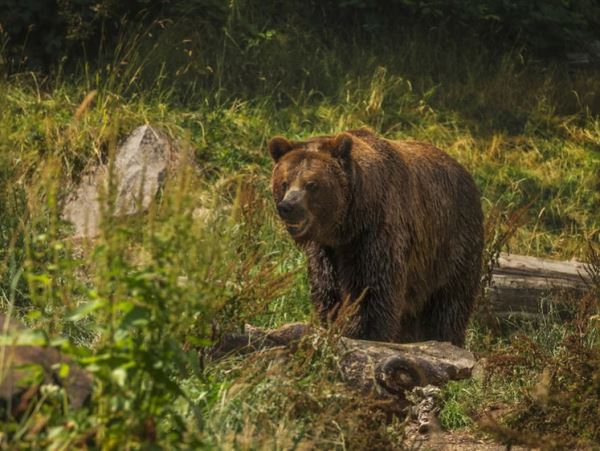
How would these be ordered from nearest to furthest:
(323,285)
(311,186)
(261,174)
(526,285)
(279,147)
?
1. (311,186)
2. (279,147)
3. (323,285)
4. (526,285)
5. (261,174)

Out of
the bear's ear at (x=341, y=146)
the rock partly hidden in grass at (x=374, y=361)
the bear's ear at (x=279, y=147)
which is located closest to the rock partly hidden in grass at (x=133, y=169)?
the bear's ear at (x=279, y=147)

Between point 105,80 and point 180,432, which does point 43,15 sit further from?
point 180,432

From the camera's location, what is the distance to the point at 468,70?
13.3m

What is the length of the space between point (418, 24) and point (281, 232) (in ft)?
16.1

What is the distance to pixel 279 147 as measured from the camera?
750 centimetres

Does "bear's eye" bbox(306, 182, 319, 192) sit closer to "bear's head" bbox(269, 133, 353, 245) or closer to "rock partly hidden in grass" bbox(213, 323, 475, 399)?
"bear's head" bbox(269, 133, 353, 245)

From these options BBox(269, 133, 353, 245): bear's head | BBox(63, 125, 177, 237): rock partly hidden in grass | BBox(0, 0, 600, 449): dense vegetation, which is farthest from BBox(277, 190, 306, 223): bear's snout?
BBox(63, 125, 177, 237): rock partly hidden in grass

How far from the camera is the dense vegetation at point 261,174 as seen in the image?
14.4ft

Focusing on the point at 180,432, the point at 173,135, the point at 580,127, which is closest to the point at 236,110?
the point at 173,135

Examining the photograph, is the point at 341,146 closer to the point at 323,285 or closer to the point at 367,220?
the point at 367,220

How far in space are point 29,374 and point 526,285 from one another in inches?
224

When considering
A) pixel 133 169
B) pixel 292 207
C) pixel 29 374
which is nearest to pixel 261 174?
pixel 133 169

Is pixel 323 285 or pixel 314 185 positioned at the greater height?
pixel 314 185

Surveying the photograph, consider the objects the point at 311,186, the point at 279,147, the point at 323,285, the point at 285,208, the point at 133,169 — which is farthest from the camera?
the point at 133,169
